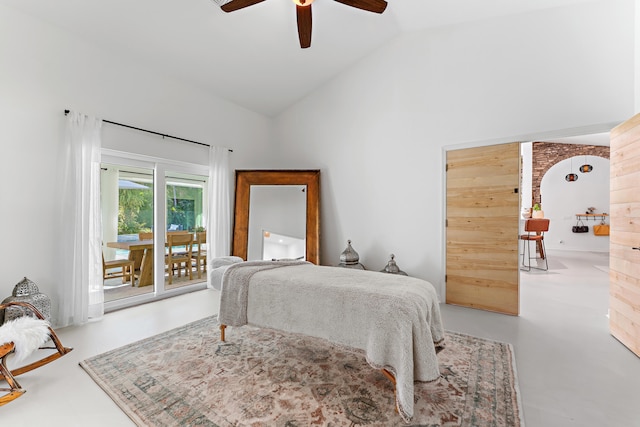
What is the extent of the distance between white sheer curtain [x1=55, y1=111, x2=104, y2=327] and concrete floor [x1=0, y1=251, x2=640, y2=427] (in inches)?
9.0

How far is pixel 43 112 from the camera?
9.75 ft

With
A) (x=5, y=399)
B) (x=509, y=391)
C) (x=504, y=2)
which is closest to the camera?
(x=5, y=399)

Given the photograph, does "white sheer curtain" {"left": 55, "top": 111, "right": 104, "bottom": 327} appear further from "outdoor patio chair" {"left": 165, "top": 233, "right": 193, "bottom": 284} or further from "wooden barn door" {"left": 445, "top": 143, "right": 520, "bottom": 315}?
"wooden barn door" {"left": 445, "top": 143, "right": 520, "bottom": 315}

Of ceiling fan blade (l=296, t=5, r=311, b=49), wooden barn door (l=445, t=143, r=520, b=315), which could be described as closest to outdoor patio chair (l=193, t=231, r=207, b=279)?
ceiling fan blade (l=296, t=5, r=311, b=49)

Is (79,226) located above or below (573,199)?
below

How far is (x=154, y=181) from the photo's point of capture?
406 centimetres

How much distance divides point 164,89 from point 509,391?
481cm

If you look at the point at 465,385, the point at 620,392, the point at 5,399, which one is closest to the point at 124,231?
the point at 5,399

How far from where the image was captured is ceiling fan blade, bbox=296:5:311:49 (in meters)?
2.50

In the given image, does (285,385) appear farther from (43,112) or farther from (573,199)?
(573,199)

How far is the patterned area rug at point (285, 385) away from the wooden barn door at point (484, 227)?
1.08 metres

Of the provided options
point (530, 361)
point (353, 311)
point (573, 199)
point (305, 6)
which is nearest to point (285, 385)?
point (353, 311)

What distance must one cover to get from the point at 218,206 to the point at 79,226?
1.80 m

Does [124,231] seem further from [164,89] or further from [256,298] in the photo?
[256,298]
